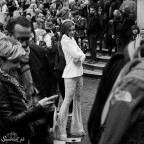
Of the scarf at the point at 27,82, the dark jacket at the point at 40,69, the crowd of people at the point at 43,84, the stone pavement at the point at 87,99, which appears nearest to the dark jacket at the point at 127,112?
the crowd of people at the point at 43,84

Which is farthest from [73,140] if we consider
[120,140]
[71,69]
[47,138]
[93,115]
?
[120,140]

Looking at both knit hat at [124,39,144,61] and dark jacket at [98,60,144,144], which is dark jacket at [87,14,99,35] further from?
dark jacket at [98,60,144,144]

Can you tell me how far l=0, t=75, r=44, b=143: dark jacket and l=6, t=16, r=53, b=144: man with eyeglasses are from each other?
0.37 meters

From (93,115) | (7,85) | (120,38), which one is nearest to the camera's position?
(93,115)

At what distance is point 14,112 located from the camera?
4340 millimetres

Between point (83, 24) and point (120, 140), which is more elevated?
point (120, 140)

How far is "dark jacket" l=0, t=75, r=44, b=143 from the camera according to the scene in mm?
4277

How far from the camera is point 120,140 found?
278 cm

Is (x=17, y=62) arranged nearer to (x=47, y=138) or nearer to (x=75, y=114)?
(x=47, y=138)

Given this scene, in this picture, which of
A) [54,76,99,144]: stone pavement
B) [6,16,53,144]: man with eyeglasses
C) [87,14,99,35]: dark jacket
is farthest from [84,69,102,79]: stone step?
[6,16,53,144]: man with eyeglasses

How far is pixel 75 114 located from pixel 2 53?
465 cm

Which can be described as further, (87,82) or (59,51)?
(87,82)

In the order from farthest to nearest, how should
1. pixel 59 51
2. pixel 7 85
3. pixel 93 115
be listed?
pixel 59 51 → pixel 7 85 → pixel 93 115

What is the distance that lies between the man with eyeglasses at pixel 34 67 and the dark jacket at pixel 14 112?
14.5 inches
